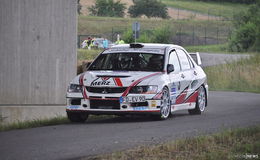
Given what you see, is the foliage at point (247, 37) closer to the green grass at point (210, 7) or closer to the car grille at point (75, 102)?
the green grass at point (210, 7)

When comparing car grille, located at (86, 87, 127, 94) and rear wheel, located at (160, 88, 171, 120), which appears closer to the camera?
car grille, located at (86, 87, 127, 94)

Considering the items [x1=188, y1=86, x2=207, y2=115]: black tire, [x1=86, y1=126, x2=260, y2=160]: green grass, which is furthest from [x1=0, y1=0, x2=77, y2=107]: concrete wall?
[x1=86, y1=126, x2=260, y2=160]: green grass

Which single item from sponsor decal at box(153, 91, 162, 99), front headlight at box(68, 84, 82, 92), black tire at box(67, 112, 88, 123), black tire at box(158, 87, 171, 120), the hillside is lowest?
the hillside

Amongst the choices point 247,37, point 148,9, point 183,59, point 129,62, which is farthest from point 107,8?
point 129,62

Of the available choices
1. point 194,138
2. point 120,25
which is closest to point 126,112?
point 194,138

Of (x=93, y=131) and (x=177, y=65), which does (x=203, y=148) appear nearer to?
(x=93, y=131)

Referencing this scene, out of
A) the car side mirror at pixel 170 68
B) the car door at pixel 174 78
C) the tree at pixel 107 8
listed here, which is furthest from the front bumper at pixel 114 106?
the tree at pixel 107 8

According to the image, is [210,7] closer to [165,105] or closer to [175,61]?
[175,61]

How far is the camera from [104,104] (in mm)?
14953

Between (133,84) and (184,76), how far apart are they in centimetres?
216

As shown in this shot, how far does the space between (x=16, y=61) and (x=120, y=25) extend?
273ft

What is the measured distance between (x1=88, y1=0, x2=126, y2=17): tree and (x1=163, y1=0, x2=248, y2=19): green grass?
16.3 meters

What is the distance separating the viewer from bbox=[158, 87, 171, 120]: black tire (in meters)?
15.3

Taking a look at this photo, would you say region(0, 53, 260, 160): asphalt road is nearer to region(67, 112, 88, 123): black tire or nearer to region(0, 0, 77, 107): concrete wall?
region(67, 112, 88, 123): black tire
